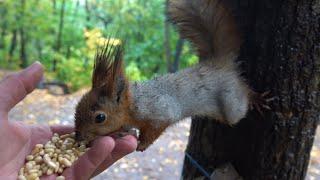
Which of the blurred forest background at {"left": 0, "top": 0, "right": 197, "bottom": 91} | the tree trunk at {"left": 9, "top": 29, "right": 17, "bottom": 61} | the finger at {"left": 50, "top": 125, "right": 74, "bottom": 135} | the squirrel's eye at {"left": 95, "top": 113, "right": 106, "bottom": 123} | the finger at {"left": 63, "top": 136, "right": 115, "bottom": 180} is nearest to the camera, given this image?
the finger at {"left": 63, "top": 136, "right": 115, "bottom": 180}

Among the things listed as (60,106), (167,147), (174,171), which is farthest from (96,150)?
(60,106)

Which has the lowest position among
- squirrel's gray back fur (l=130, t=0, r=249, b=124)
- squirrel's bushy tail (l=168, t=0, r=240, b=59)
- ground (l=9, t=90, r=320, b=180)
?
ground (l=9, t=90, r=320, b=180)

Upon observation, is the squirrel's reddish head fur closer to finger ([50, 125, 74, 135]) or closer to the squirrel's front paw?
finger ([50, 125, 74, 135])

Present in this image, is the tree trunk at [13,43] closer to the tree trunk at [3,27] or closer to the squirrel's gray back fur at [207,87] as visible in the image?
the tree trunk at [3,27]

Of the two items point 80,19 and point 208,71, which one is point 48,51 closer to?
point 80,19

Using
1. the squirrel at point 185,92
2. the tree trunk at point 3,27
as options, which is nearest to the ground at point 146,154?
the squirrel at point 185,92

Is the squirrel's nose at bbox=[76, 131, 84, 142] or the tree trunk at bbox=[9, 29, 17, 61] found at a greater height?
the squirrel's nose at bbox=[76, 131, 84, 142]

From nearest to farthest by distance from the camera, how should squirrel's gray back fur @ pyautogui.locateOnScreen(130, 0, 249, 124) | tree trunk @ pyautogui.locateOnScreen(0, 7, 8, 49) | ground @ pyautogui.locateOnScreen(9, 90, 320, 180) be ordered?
squirrel's gray back fur @ pyautogui.locateOnScreen(130, 0, 249, 124) → ground @ pyautogui.locateOnScreen(9, 90, 320, 180) → tree trunk @ pyautogui.locateOnScreen(0, 7, 8, 49)

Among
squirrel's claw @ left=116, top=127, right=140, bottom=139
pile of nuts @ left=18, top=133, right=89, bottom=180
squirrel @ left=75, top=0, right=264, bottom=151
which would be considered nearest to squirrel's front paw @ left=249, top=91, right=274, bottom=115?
squirrel @ left=75, top=0, right=264, bottom=151
